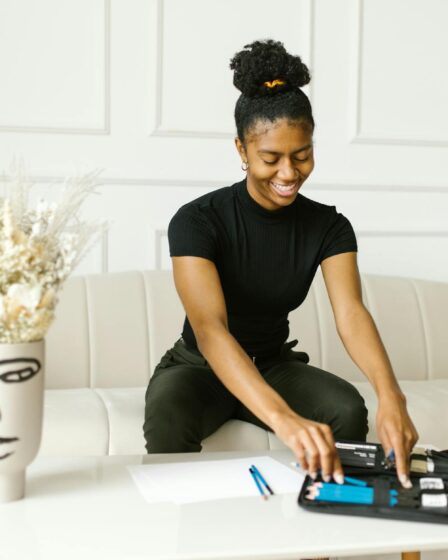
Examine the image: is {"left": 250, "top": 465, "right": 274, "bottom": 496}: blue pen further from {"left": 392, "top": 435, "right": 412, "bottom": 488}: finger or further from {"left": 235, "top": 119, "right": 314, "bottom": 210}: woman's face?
{"left": 235, "top": 119, "right": 314, "bottom": 210}: woman's face

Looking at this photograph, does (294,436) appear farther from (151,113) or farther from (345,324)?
(151,113)

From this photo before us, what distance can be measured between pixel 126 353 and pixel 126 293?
0.19 m

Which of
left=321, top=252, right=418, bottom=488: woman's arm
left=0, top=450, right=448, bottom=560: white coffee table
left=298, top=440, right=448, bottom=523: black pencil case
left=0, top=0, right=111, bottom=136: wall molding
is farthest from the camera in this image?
left=0, top=0, right=111, bottom=136: wall molding

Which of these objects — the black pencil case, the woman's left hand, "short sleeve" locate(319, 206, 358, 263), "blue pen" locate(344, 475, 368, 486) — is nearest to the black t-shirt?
"short sleeve" locate(319, 206, 358, 263)

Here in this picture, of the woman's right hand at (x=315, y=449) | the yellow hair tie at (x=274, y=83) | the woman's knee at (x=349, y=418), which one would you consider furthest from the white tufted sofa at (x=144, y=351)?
the yellow hair tie at (x=274, y=83)

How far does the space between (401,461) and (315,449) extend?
0.51 ft

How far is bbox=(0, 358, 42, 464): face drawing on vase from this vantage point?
3.72 ft

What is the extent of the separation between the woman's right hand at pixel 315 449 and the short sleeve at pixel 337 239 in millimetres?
685

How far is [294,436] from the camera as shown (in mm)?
1267

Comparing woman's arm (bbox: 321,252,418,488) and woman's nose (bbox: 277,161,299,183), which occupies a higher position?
woman's nose (bbox: 277,161,299,183)

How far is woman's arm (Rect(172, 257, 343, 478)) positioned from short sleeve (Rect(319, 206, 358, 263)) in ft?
0.98

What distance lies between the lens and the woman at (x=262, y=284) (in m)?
1.66

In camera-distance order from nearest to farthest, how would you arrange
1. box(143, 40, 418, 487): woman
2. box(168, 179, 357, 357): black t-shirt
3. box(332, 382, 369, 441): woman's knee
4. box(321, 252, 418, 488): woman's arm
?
box(321, 252, 418, 488): woman's arm → box(143, 40, 418, 487): woman → box(332, 382, 369, 441): woman's knee → box(168, 179, 357, 357): black t-shirt

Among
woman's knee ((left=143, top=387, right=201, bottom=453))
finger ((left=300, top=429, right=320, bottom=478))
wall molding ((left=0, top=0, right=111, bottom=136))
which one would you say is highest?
wall molding ((left=0, top=0, right=111, bottom=136))
